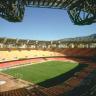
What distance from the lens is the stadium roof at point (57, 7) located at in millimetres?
12892

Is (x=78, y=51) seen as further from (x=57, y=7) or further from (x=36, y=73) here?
(x=57, y=7)

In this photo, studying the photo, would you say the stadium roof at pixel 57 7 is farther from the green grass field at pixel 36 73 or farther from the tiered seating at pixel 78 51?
the tiered seating at pixel 78 51

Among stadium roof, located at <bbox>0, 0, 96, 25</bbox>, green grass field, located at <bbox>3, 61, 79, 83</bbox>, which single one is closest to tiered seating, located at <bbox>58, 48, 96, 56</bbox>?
green grass field, located at <bbox>3, 61, 79, 83</bbox>

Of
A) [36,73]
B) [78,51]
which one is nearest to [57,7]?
[36,73]

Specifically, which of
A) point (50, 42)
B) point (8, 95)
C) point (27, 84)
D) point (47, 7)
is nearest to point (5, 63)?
point (27, 84)

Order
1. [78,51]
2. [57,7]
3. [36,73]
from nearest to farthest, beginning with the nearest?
[57,7], [36,73], [78,51]

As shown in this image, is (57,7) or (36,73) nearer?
(57,7)

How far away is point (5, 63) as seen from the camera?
131 feet

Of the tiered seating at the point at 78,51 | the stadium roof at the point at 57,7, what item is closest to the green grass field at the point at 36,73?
the stadium roof at the point at 57,7

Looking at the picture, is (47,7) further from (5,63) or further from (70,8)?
(5,63)

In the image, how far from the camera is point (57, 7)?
15.4 metres

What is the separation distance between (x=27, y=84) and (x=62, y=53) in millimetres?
35397

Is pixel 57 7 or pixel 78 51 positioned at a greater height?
pixel 57 7

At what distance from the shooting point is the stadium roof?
42.3 feet
